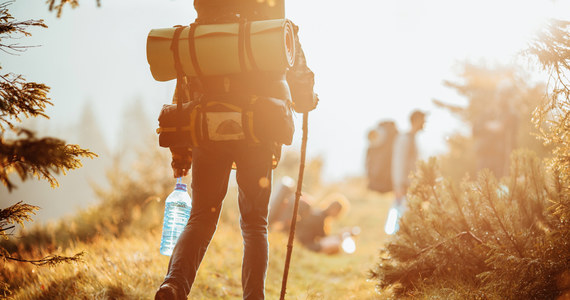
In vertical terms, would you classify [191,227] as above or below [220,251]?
above

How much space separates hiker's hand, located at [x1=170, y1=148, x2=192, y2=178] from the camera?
9.17ft

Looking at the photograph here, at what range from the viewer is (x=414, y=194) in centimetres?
384

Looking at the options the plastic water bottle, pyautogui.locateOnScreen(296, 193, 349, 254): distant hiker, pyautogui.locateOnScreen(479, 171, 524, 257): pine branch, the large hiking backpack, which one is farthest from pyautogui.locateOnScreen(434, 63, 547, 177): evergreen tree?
the plastic water bottle

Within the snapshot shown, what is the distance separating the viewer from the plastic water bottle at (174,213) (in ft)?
12.0

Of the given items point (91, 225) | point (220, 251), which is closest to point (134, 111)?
point (91, 225)

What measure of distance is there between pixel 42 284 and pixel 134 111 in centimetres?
8895

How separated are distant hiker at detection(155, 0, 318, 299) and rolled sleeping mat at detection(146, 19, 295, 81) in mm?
43

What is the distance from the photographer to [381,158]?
920 centimetres

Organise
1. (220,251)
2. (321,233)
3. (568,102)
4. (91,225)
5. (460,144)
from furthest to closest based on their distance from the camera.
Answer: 1. (460,144)
2. (91,225)
3. (321,233)
4. (220,251)
5. (568,102)

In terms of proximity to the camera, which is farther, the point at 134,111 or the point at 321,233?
the point at 134,111

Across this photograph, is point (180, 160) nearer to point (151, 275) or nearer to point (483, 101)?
point (151, 275)

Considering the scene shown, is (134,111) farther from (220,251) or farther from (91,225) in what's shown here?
(220,251)

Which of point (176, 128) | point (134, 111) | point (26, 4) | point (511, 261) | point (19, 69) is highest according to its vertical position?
point (134, 111)

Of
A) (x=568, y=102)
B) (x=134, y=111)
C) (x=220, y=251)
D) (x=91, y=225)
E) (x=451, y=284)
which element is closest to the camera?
(x=568, y=102)
